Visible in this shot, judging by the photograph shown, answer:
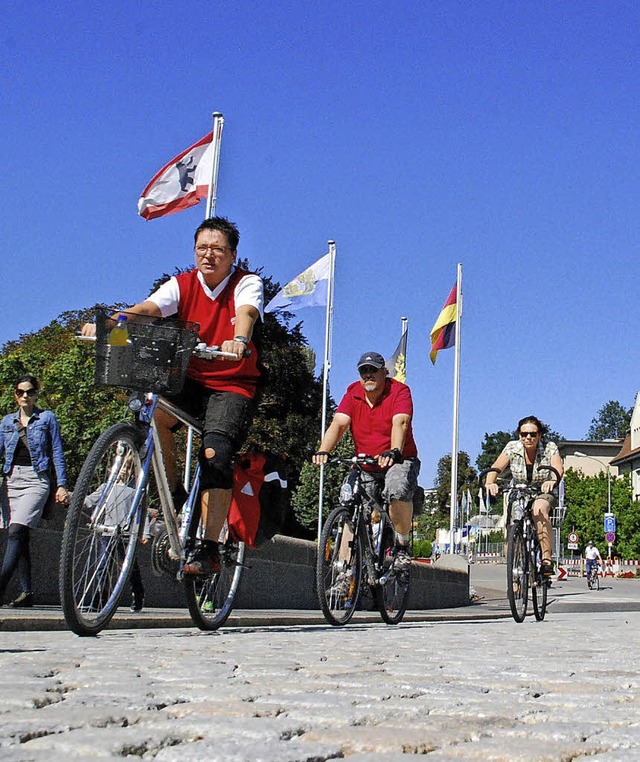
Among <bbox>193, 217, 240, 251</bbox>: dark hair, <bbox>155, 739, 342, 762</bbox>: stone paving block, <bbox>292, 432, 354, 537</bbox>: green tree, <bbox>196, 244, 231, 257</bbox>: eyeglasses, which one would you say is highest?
<bbox>292, 432, 354, 537</bbox>: green tree

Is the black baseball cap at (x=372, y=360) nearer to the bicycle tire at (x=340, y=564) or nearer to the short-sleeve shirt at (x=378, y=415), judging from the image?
the short-sleeve shirt at (x=378, y=415)

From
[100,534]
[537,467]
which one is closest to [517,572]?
[537,467]

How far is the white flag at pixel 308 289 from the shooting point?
31391 millimetres

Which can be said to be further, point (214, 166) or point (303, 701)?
point (214, 166)

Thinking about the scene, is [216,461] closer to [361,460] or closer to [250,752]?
[361,460]

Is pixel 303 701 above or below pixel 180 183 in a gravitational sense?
below

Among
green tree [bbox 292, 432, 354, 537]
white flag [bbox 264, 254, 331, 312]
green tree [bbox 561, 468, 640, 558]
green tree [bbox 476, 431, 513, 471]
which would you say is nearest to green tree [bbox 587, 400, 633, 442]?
green tree [bbox 476, 431, 513, 471]

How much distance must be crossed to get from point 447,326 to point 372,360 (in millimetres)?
25859

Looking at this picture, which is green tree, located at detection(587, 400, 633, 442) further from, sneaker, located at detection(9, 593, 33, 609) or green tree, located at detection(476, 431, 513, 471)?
sneaker, located at detection(9, 593, 33, 609)

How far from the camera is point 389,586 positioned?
28.8 ft

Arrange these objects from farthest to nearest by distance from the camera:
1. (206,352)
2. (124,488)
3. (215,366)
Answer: (215,366)
(206,352)
(124,488)

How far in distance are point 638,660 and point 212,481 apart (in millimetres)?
2295

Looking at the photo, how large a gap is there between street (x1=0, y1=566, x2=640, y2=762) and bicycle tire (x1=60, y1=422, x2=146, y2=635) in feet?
0.58

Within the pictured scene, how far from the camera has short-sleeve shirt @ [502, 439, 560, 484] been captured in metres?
10.4
